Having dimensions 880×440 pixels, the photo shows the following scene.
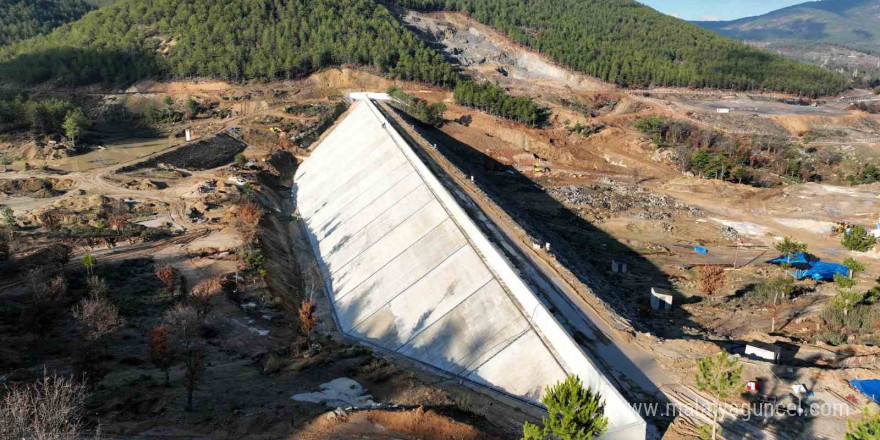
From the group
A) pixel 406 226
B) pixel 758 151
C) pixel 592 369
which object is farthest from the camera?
pixel 758 151

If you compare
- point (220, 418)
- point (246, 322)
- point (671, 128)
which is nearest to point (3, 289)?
point (246, 322)

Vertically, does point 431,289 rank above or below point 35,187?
above

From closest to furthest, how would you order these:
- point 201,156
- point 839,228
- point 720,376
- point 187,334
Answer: point 720,376 < point 187,334 < point 839,228 < point 201,156

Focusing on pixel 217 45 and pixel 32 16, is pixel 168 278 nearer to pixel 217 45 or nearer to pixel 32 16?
pixel 217 45

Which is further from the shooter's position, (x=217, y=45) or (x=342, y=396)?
(x=217, y=45)

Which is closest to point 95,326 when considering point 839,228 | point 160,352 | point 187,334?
point 160,352

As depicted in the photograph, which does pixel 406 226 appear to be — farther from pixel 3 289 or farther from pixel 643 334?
pixel 3 289
